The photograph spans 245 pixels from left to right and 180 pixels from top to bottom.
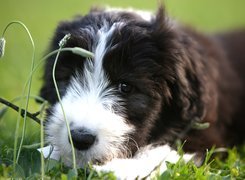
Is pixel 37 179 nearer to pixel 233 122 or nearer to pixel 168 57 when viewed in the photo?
pixel 168 57

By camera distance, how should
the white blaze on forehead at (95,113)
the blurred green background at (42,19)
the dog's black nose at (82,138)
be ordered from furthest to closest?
the blurred green background at (42,19) → the white blaze on forehead at (95,113) → the dog's black nose at (82,138)

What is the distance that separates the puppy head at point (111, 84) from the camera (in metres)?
3.84

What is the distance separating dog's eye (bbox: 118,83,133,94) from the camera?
431 centimetres

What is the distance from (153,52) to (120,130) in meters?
0.85

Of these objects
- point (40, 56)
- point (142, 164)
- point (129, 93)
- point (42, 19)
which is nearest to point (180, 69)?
point (129, 93)

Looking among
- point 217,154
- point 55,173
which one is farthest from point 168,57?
point 55,173

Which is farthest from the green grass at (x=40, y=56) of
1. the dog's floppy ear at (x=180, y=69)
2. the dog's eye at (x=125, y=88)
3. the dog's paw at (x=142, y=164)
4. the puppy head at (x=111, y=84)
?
the dog's eye at (x=125, y=88)

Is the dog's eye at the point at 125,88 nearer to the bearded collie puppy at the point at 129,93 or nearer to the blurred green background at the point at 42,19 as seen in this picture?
the bearded collie puppy at the point at 129,93

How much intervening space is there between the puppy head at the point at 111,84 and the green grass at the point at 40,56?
0.28 metres

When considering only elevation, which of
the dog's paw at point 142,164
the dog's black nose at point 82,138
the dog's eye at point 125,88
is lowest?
the dog's paw at point 142,164

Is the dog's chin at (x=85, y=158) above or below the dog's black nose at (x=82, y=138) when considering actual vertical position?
below

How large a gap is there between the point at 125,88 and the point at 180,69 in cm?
63

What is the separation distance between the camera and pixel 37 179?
11.2 ft

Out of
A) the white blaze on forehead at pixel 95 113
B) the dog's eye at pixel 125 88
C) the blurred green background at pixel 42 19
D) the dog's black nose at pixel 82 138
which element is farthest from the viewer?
the blurred green background at pixel 42 19
